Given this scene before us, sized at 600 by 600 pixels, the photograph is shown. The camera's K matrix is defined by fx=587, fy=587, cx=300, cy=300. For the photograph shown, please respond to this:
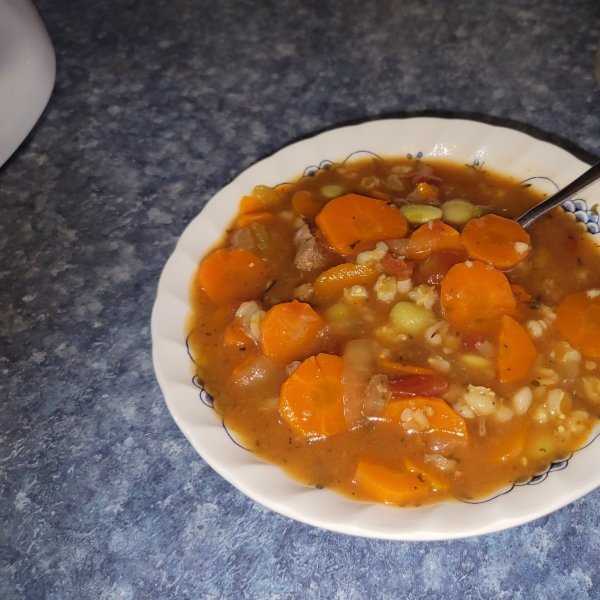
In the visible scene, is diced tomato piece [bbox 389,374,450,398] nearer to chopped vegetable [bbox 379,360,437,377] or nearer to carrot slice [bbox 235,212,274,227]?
chopped vegetable [bbox 379,360,437,377]

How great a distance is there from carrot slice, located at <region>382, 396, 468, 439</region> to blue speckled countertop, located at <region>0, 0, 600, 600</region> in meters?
0.45

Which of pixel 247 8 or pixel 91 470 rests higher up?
pixel 247 8

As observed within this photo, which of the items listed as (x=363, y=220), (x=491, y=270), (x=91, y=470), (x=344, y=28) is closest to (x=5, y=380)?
(x=91, y=470)

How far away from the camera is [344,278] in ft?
8.82

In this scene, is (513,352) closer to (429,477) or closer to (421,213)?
(429,477)

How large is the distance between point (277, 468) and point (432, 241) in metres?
1.27

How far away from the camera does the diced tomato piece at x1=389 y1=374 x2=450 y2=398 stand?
232cm

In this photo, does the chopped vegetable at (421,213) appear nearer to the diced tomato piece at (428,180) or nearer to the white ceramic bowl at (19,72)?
the diced tomato piece at (428,180)

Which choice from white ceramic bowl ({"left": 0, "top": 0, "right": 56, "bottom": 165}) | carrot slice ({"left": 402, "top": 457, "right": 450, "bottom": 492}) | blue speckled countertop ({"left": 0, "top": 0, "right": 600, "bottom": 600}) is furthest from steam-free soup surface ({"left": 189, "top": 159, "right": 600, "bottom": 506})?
white ceramic bowl ({"left": 0, "top": 0, "right": 56, "bottom": 165})

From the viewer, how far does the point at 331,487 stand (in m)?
2.16

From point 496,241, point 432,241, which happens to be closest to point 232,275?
point 432,241

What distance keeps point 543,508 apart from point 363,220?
1.50m

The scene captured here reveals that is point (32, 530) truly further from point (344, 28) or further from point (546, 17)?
point (546, 17)

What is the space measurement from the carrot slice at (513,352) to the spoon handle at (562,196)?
0.65 m
